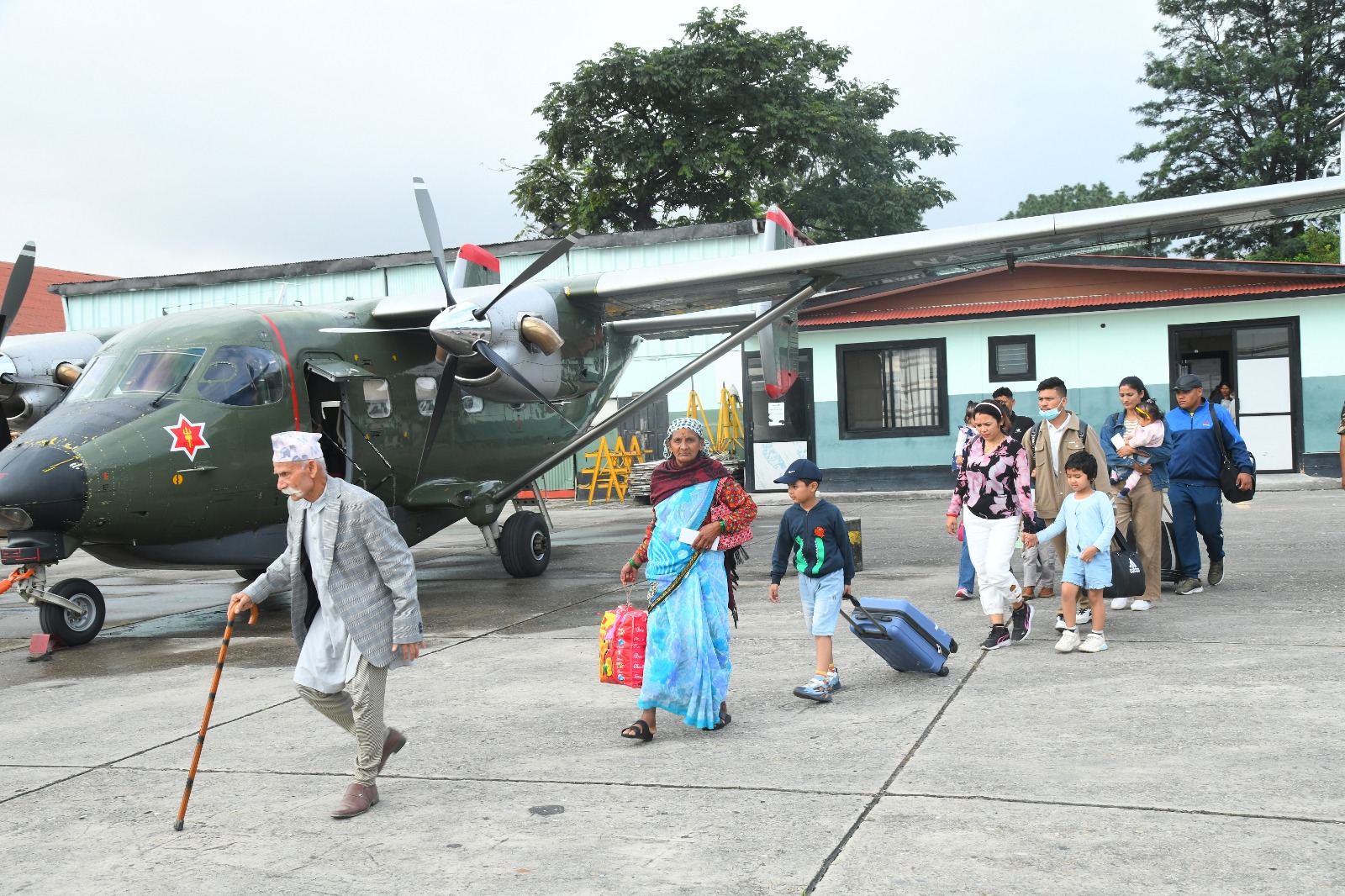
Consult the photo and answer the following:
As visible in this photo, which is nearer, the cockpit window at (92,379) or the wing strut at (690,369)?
the cockpit window at (92,379)

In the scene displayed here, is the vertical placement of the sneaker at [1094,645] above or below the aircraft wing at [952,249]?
below

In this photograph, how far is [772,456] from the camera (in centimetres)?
2291

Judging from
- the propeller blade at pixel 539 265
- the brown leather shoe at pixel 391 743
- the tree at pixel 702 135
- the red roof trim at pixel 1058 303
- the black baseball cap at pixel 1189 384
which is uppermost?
the tree at pixel 702 135

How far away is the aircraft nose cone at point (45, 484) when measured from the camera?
8414 mm

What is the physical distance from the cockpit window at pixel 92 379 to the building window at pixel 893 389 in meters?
15.1

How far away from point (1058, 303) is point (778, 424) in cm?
577

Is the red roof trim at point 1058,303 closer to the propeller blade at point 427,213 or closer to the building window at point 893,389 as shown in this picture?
the building window at point 893,389

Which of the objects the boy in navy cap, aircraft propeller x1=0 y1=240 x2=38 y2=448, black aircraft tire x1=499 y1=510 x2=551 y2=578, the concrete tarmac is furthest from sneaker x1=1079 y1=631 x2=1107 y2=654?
aircraft propeller x1=0 y1=240 x2=38 y2=448

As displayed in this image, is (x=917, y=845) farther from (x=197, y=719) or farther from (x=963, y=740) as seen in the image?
(x=197, y=719)

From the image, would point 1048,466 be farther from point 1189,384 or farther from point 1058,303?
point 1058,303

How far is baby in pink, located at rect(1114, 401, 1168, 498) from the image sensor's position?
8.62 meters

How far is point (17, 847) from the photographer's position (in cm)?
438

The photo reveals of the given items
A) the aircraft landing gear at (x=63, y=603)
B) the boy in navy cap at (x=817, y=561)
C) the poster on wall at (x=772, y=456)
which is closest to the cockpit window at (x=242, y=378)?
the aircraft landing gear at (x=63, y=603)

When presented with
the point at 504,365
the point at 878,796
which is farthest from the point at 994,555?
the point at 504,365
